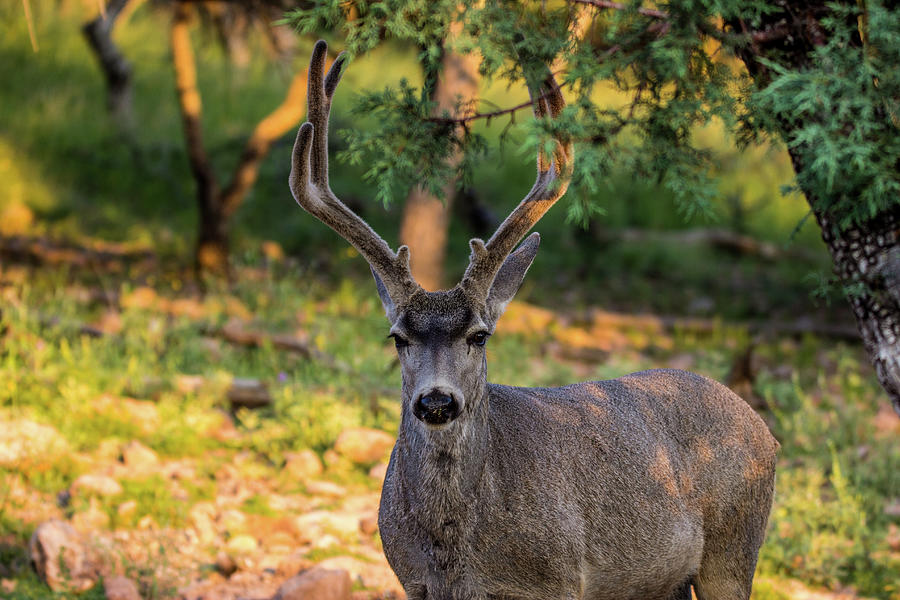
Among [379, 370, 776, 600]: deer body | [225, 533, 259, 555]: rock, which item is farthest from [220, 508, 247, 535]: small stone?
[379, 370, 776, 600]: deer body

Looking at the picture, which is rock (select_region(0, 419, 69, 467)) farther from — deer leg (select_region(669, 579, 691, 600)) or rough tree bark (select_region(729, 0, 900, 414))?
rough tree bark (select_region(729, 0, 900, 414))

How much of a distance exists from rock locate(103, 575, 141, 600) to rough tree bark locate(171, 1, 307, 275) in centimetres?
778

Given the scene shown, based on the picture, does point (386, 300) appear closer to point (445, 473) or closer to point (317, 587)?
point (445, 473)

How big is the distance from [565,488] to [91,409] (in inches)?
180

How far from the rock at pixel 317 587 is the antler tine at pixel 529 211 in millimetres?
1912

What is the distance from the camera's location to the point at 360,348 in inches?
404

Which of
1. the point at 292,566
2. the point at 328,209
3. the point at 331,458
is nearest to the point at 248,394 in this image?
the point at 331,458

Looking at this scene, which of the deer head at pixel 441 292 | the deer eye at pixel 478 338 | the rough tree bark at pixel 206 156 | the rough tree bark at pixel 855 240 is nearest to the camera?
the deer head at pixel 441 292

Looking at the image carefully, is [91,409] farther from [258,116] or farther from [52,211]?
[258,116]

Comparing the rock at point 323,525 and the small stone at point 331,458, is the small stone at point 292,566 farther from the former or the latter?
the small stone at point 331,458

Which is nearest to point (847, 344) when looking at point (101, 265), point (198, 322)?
point (198, 322)

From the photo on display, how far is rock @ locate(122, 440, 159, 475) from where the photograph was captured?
286 inches

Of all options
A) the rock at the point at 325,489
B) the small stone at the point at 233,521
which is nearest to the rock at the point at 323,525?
the small stone at the point at 233,521

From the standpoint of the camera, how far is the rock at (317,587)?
5.45 meters
